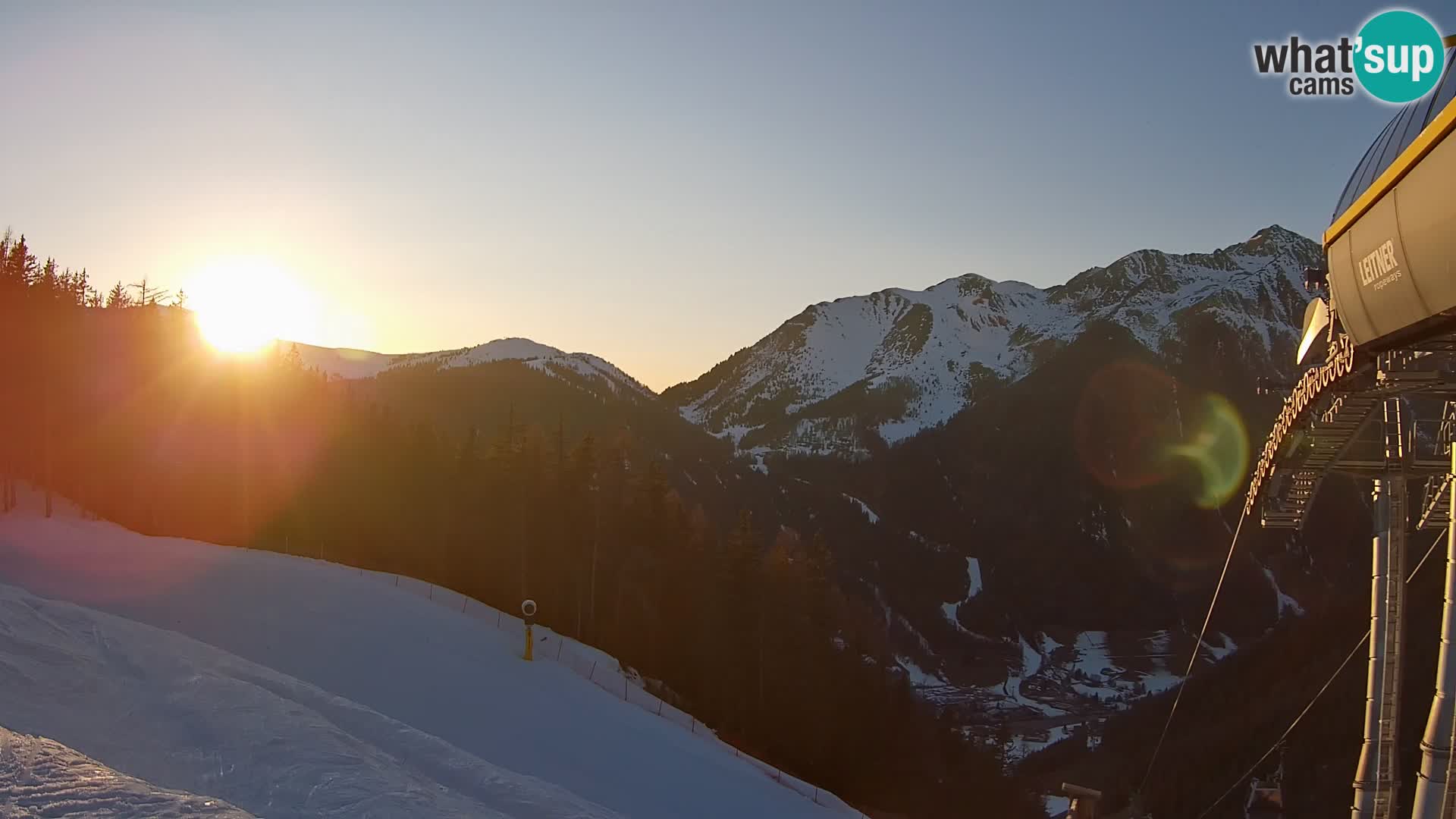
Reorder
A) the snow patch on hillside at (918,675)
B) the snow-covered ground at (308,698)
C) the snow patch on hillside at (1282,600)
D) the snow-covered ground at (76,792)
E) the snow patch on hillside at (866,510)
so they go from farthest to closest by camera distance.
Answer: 1. the snow patch on hillside at (866,510)
2. the snow patch on hillside at (1282,600)
3. the snow patch on hillside at (918,675)
4. the snow-covered ground at (308,698)
5. the snow-covered ground at (76,792)

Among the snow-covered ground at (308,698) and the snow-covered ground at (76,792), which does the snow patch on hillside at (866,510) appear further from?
the snow-covered ground at (76,792)

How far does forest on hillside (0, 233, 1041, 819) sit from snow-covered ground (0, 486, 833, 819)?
13.1 meters

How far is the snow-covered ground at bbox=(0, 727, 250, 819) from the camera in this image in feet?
21.6

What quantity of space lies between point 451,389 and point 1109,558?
130 m

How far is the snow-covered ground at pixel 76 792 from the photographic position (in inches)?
260

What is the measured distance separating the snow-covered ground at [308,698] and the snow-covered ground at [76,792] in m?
1.58

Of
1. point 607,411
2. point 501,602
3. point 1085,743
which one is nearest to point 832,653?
point 501,602

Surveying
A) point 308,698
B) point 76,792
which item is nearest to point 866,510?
point 308,698

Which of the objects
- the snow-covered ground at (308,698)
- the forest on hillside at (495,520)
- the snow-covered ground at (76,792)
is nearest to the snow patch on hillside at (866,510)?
the forest on hillside at (495,520)

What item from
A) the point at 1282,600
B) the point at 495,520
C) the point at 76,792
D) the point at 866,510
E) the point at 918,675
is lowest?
the point at 918,675

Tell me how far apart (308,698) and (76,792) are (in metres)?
7.60

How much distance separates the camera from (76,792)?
6.90 m

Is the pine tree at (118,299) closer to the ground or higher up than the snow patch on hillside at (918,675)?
Answer: higher up

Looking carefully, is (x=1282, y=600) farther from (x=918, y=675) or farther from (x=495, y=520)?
(x=495, y=520)
